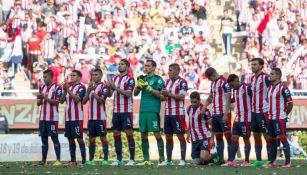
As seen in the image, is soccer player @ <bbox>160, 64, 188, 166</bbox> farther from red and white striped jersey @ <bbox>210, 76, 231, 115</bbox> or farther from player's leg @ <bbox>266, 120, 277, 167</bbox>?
player's leg @ <bbox>266, 120, 277, 167</bbox>

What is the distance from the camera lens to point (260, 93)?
84.4 ft

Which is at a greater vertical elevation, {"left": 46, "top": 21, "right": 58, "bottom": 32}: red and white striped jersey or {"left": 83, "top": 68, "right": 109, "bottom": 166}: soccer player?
{"left": 46, "top": 21, "right": 58, "bottom": 32}: red and white striped jersey

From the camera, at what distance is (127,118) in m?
26.8

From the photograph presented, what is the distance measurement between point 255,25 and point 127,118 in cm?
1573

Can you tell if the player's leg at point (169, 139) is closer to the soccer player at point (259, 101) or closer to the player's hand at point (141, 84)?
the player's hand at point (141, 84)

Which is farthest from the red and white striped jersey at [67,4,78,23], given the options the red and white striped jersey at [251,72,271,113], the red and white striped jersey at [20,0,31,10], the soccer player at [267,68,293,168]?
the soccer player at [267,68,293,168]

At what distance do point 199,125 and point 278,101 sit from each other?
2615 mm

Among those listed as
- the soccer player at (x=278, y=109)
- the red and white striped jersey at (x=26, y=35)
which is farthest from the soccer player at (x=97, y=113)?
the red and white striped jersey at (x=26, y=35)

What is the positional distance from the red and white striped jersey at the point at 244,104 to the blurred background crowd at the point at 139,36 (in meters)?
11.7

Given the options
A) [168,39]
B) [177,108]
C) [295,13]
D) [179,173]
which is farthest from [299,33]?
[179,173]

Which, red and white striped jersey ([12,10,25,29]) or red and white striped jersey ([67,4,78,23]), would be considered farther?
red and white striped jersey ([67,4,78,23])

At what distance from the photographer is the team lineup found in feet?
83.9

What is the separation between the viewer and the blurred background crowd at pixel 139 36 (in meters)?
38.9

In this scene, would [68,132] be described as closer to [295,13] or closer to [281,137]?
[281,137]
